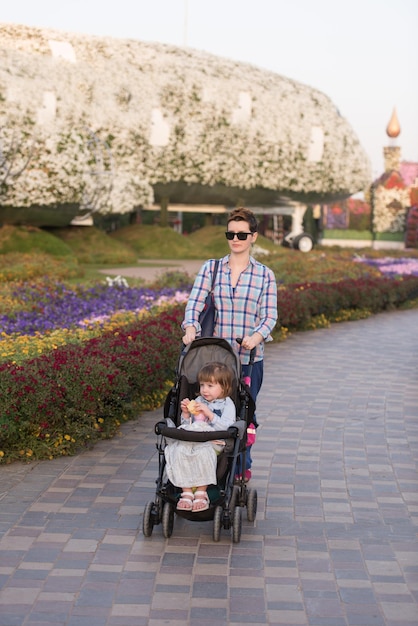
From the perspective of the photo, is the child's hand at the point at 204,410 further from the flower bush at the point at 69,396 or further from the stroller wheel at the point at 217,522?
the flower bush at the point at 69,396

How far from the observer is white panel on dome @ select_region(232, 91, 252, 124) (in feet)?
119

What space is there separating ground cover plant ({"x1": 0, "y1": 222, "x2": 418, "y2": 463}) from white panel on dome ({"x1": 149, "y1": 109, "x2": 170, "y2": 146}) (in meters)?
16.8

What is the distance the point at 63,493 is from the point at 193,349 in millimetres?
1285

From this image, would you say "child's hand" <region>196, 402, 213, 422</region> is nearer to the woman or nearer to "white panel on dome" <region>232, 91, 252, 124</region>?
the woman

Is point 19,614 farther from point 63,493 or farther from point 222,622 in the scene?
point 63,493

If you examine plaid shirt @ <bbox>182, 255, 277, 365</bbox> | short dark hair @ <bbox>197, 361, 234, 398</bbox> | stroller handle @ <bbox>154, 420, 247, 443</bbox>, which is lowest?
stroller handle @ <bbox>154, 420, 247, 443</bbox>

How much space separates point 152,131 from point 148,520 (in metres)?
30.4

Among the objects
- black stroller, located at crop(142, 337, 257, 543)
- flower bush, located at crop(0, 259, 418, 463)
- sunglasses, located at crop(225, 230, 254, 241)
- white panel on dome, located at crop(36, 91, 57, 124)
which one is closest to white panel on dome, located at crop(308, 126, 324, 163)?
white panel on dome, located at crop(36, 91, 57, 124)

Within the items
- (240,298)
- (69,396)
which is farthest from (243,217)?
(69,396)

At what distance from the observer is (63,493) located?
5801mm

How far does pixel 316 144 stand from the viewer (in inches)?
1518

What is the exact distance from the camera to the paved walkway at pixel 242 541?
4082 millimetres

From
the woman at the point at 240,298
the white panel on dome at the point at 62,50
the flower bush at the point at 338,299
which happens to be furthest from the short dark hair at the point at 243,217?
the white panel on dome at the point at 62,50

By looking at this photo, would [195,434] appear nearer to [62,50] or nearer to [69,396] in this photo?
[69,396]
